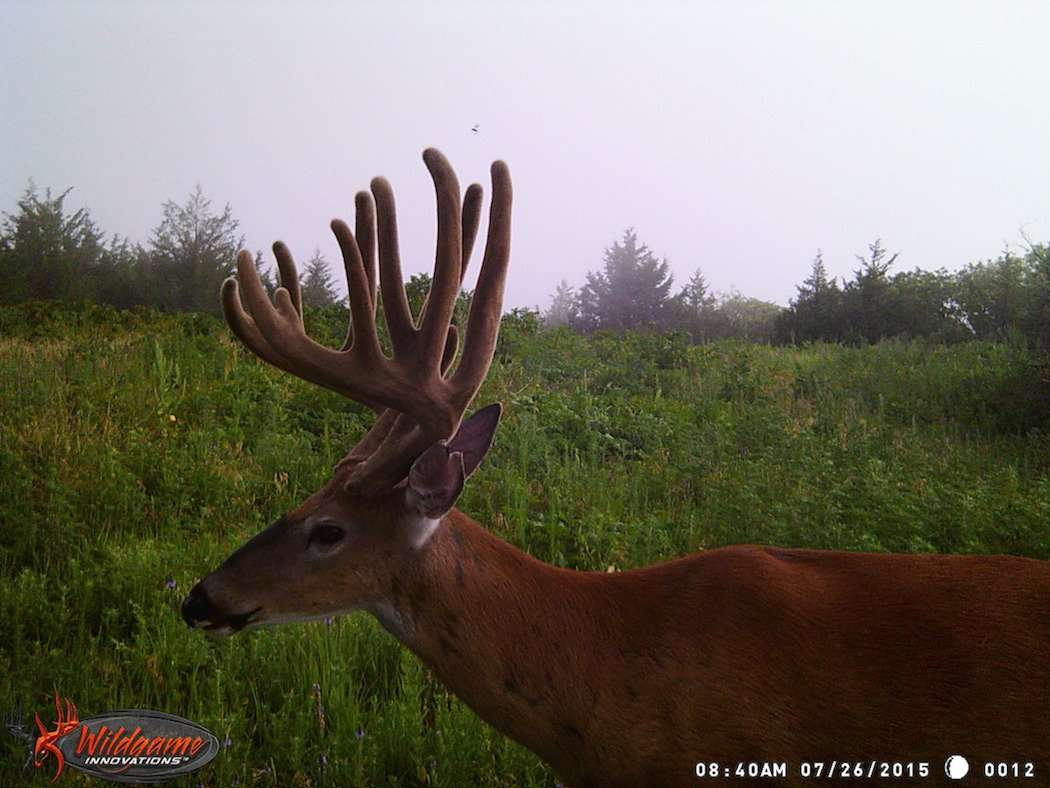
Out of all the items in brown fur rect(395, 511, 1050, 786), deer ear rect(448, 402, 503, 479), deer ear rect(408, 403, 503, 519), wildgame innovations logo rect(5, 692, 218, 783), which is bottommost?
wildgame innovations logo rect(5, 692, 218, 783)

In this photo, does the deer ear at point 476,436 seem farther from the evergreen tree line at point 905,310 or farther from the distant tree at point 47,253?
the distant tree at point 47,253

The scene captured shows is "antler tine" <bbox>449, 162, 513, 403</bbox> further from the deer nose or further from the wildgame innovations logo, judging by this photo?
the wildgame innovations logo

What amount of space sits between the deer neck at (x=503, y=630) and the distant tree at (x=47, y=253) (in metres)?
22.0

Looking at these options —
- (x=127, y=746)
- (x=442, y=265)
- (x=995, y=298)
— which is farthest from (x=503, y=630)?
(x=995, y=298)

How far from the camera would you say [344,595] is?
218 centimetres

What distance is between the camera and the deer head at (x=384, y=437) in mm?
2168

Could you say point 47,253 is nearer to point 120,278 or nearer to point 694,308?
point 120,278

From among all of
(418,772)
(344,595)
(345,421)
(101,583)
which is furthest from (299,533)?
(345,421)

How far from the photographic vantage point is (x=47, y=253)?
77.5 feet

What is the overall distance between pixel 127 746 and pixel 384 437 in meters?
1.31

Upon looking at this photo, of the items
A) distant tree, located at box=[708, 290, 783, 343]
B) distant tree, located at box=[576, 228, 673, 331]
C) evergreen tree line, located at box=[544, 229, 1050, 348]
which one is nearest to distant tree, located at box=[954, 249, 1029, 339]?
evergreen tree line, located at box=[544, 229, 1050, 348]

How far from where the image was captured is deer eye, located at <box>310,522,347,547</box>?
221 cm

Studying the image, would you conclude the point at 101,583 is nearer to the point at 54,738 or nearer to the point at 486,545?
the point at 54,738

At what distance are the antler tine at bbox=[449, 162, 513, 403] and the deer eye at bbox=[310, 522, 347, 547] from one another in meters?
0.50
